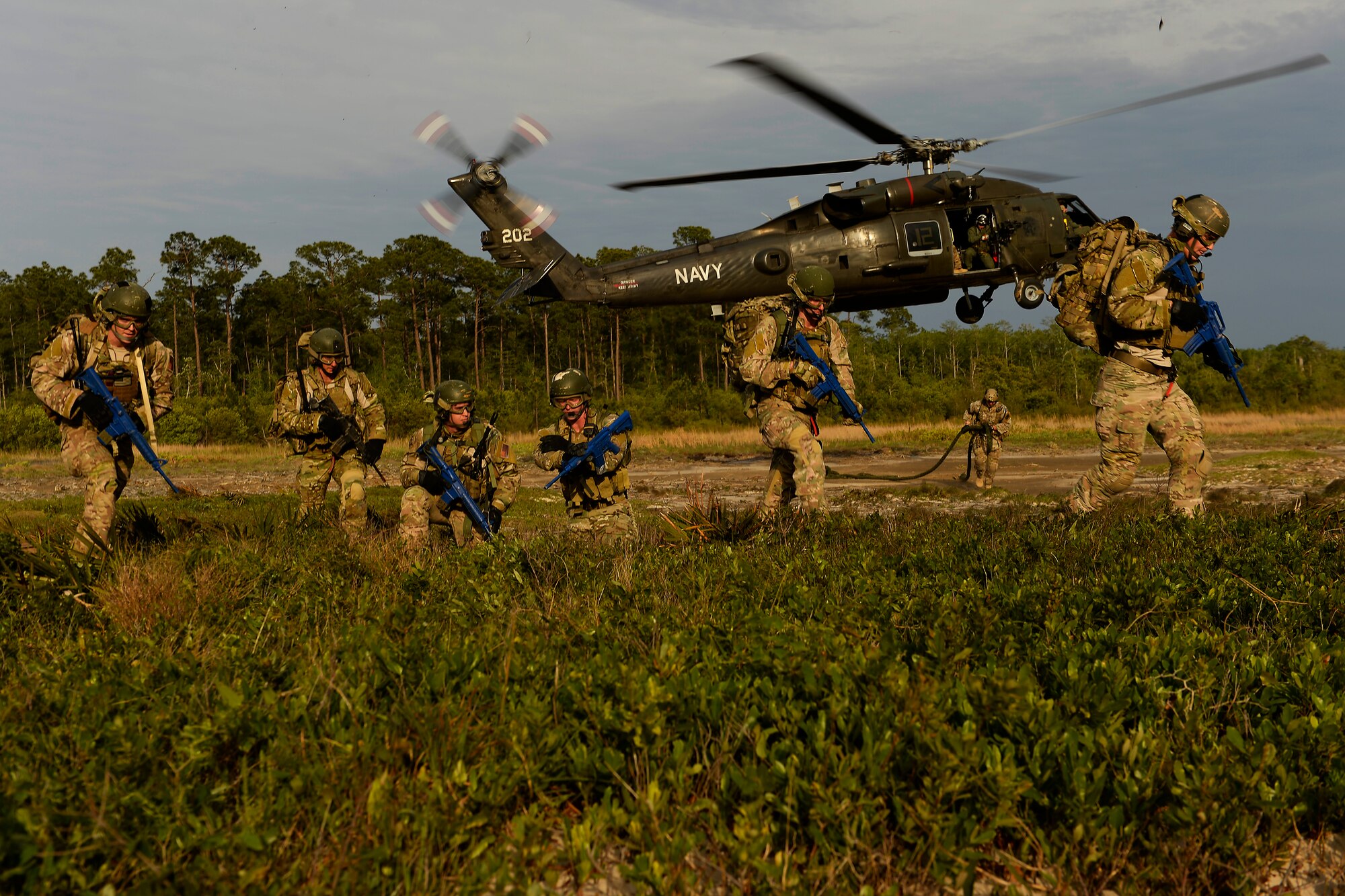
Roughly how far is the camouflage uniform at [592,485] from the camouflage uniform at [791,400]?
4.38 ft

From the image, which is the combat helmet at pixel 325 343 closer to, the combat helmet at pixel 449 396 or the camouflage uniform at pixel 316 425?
the camouflage uniform at pixel 316 425

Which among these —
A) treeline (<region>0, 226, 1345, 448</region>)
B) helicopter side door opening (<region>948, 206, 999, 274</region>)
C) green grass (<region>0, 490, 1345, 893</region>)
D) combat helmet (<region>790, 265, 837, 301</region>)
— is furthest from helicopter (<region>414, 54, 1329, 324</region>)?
treeline (<region>0, 226, 1345, 448</region>)

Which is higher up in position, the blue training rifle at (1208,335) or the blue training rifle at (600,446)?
the blue training rifle at (1208,335)

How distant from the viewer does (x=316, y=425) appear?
911 centimetres

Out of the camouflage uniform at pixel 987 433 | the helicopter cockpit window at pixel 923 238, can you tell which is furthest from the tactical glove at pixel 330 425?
the helicopter cockpit window at pixel 923 238

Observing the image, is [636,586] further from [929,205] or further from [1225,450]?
[1225,450]

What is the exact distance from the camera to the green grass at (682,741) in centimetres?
250

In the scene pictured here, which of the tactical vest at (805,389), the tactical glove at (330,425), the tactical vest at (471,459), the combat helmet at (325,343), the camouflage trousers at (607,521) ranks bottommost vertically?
the camouflage trousers at (607,521)

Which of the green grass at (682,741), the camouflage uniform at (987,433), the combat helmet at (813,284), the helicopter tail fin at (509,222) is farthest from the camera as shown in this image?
the helicopter tail fin at (509,222)

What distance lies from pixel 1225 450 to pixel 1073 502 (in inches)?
557

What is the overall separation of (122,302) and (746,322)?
5.04 meters

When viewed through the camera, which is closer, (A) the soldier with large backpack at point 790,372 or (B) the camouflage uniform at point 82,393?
(B) the camouflage uniform at point 82,393

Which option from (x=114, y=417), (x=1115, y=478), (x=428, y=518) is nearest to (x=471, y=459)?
(x=428, y=518)

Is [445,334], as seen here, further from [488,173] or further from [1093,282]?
[1093,282]
